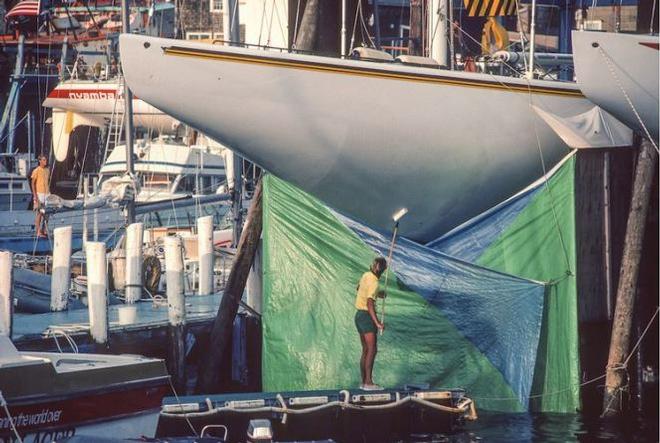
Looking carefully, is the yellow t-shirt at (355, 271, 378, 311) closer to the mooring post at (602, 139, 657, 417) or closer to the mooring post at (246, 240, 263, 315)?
the mooring post at (246, 240, 263, 315)

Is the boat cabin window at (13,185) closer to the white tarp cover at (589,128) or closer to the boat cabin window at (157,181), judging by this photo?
the boat cabin window at (157,181)

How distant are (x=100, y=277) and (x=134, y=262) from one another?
122 inches

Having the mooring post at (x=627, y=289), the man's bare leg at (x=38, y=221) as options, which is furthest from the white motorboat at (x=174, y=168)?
the mooring post at (x=627, y=289)

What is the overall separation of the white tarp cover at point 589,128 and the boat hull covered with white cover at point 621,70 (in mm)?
1156

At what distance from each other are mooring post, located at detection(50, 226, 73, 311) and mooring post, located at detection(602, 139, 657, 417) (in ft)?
22.4

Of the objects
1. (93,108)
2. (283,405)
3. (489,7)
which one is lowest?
(283,405)

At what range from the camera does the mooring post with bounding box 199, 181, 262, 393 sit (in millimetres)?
16109

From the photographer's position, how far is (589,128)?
1565cm

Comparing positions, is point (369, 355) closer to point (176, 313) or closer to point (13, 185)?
point (176, 313)

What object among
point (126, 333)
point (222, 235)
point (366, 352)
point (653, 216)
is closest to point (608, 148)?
point (653, 216)

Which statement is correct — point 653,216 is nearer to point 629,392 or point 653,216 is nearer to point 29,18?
point 629,392

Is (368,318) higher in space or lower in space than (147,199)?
higher

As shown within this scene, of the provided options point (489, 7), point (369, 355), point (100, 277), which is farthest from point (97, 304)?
point (489, 7)

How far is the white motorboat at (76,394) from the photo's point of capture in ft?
38.2
